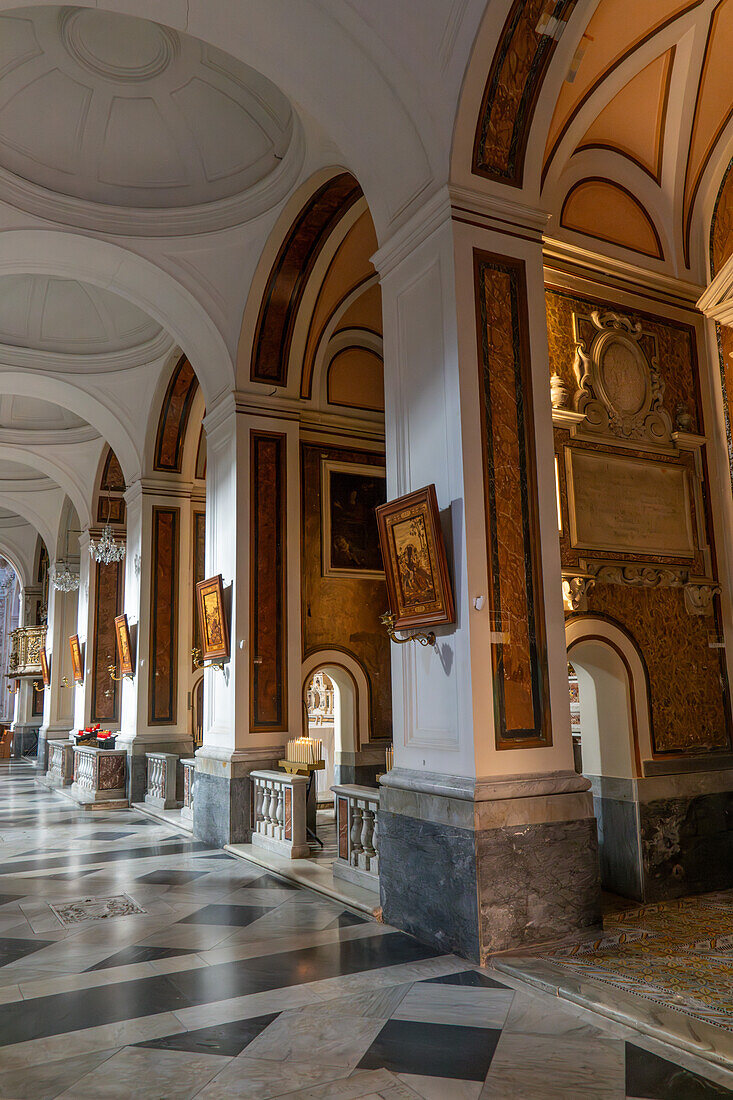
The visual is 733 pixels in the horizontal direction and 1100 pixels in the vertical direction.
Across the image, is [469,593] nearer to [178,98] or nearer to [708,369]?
[708,369]

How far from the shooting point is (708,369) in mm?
7633

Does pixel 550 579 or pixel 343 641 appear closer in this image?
pixel 550 579

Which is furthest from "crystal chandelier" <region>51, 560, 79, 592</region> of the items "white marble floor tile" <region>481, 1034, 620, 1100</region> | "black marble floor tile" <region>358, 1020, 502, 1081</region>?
"white marble floor tile" <region>481, 1034, 620, 1100</region>

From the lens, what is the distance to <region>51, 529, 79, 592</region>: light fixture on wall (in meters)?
18.3

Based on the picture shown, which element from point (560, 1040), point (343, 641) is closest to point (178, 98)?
point (343, 641)

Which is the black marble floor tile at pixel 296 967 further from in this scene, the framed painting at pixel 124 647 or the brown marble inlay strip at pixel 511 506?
the framed painting at pixel 124 647

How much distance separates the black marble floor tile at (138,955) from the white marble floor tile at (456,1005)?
160 centimetres

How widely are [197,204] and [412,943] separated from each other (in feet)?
25.9

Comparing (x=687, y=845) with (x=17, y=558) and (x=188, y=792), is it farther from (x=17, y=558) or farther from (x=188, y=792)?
(x=17, y=558)

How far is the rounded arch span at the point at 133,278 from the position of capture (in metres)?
9.66

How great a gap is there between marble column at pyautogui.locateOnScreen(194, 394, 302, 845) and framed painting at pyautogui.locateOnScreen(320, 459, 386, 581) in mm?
901

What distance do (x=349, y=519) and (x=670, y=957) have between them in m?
7.00

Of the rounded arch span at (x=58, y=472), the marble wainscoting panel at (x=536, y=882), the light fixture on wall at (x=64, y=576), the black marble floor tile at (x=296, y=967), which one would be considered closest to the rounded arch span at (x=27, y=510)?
the light fixture on wall at (x=64, y=576)

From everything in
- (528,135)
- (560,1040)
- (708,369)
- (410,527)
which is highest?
(528,135)
